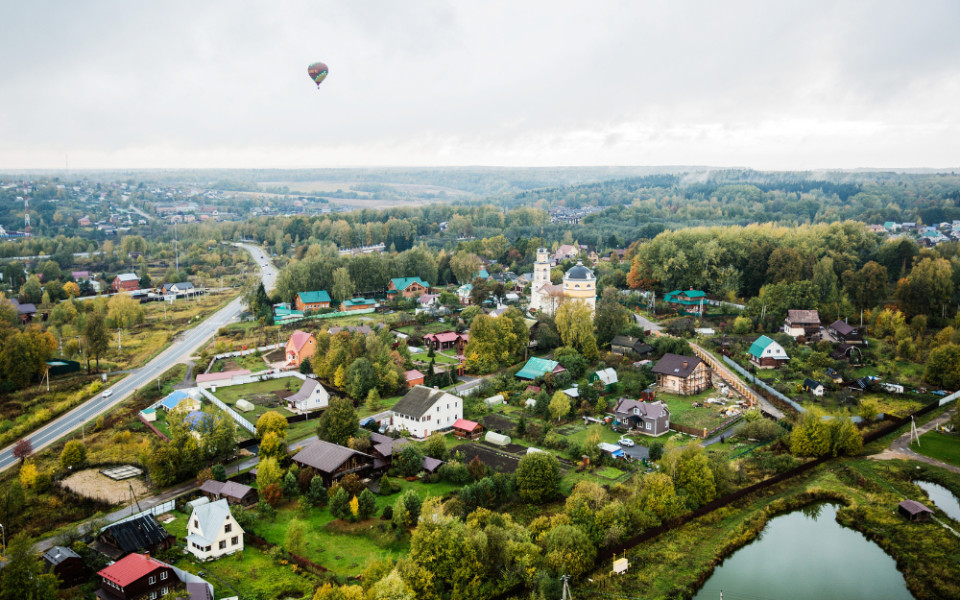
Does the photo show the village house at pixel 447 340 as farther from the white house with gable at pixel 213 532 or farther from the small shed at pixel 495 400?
the white house with gable at pixel 213 532

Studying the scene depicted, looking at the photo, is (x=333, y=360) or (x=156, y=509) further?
(x=333, y=360)

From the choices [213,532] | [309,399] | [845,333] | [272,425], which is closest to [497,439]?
[272,425]

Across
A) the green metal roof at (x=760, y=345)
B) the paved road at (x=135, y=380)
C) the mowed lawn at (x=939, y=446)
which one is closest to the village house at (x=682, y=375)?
the green metal roof at (x=760, y=345)

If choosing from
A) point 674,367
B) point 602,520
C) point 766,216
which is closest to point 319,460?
point 602,520

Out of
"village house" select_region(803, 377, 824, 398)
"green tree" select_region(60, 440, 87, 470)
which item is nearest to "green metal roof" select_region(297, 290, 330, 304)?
"green tree" select_region(60, 440, 87, 470)

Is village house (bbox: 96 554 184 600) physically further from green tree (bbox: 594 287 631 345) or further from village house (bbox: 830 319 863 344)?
village house (bbox: 830 319 863 344)

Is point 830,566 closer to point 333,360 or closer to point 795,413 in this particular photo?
point 795,413

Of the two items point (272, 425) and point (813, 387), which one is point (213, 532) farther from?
point (813, 387)
